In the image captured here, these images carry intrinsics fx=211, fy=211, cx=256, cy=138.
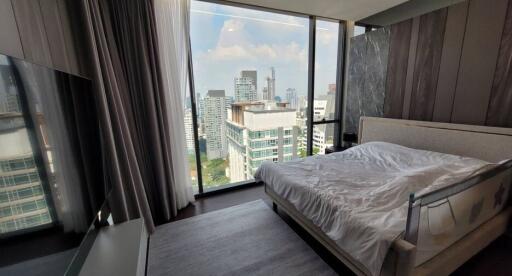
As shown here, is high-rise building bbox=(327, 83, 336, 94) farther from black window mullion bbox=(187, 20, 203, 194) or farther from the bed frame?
black window mullion bbox=(187, 20, 203, 194)

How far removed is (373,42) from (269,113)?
1.90m

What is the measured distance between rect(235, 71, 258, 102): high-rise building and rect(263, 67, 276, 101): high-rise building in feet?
0.62

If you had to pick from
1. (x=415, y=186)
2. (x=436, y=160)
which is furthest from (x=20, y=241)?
(x=436, y=160)

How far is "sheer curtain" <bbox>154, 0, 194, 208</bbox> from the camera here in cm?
233

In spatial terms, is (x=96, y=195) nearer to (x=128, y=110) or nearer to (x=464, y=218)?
(x=128, y=110)

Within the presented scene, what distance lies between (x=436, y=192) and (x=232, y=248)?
1.67m

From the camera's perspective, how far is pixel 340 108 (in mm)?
4012

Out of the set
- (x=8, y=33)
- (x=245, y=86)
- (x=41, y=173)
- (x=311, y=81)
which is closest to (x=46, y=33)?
(x=8, y=33)

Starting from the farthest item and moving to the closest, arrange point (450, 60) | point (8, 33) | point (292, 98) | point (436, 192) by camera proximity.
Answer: point (292, 98), point (450, 60), point (436, 192), point (8, 33)

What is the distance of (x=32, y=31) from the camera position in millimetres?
1325

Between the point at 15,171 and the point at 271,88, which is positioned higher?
the point at 271,88

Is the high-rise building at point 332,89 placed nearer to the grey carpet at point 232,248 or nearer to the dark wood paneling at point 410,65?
the dark wood paneling at point 410,65

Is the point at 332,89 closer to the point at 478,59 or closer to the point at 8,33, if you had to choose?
the point at 478,59

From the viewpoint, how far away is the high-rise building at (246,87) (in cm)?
305
